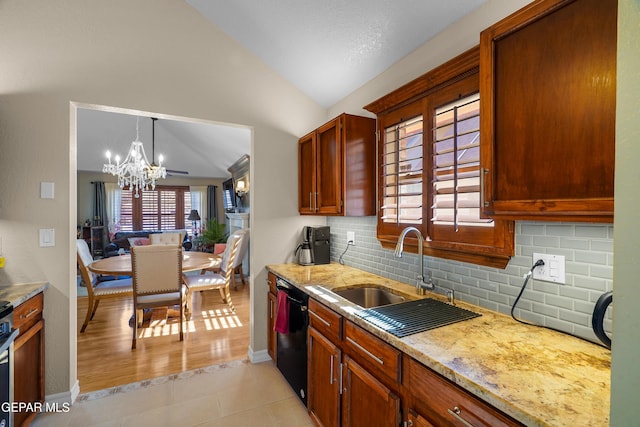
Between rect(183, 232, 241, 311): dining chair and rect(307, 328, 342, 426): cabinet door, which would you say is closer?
rect(307, 328, 342, 426): cabinet door

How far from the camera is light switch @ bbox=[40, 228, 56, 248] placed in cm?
202

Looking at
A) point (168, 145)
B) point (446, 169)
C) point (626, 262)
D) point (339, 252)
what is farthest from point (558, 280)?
point (168, 145)

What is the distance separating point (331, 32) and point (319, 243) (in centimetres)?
173

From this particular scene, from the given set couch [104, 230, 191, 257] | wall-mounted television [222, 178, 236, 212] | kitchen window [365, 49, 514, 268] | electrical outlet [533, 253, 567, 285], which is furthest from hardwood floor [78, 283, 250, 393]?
wall-mounted television [222, 178, 236, 212]

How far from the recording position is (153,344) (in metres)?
3.05

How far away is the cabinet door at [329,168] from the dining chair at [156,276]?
5.91 ft

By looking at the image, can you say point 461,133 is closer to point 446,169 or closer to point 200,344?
point 446,169

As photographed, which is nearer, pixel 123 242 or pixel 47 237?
pixel 47 237

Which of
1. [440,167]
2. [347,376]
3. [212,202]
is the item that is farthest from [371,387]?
[212,202]

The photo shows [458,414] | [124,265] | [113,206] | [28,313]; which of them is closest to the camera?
[458,414]

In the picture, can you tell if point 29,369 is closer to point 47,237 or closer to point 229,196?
point 47,237

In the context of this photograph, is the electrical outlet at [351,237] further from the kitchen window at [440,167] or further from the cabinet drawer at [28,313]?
the cabinet drawer at [28,313]

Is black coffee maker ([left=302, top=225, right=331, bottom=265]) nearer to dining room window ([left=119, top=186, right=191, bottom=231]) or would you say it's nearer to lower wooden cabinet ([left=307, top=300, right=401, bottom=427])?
lower wooden cabinet ([left=307, top=300, right=401, bottom=427])

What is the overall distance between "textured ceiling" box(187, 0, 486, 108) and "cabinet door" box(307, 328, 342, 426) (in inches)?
77.6
